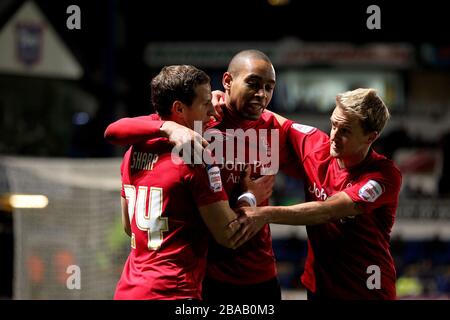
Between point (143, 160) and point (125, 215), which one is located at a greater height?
point (143, 160)

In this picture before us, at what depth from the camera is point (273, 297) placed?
4.09 m

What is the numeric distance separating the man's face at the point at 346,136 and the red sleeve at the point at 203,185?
0.81 meters

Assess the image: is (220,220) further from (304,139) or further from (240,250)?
(304,139)

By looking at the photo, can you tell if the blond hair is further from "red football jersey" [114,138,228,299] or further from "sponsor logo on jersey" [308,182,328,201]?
"red football jersey" [114,138,228,299]

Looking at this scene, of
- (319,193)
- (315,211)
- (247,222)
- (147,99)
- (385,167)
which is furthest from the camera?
(147,99)

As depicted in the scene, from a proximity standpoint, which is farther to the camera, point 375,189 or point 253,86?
point 253,86

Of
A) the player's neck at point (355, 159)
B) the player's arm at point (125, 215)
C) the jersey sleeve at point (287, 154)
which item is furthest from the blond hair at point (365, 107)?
the player's arm at point (125, 215)

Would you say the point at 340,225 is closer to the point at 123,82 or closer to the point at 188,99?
the point at 188,99

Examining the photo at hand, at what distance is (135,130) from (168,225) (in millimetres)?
503

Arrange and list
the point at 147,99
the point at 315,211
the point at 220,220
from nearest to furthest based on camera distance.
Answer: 1. the point at 220,220
2. the point at 315,211
3. the point at 147,99

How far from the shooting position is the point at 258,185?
12.7ft

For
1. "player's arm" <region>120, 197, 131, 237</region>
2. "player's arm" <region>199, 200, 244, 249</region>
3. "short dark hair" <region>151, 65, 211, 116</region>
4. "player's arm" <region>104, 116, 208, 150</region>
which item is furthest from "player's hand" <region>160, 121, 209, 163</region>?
"player's arm" <region>120, 197, 131, 237</region>

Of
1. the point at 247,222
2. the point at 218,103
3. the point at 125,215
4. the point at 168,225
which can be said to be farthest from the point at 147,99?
the point at 168,225
